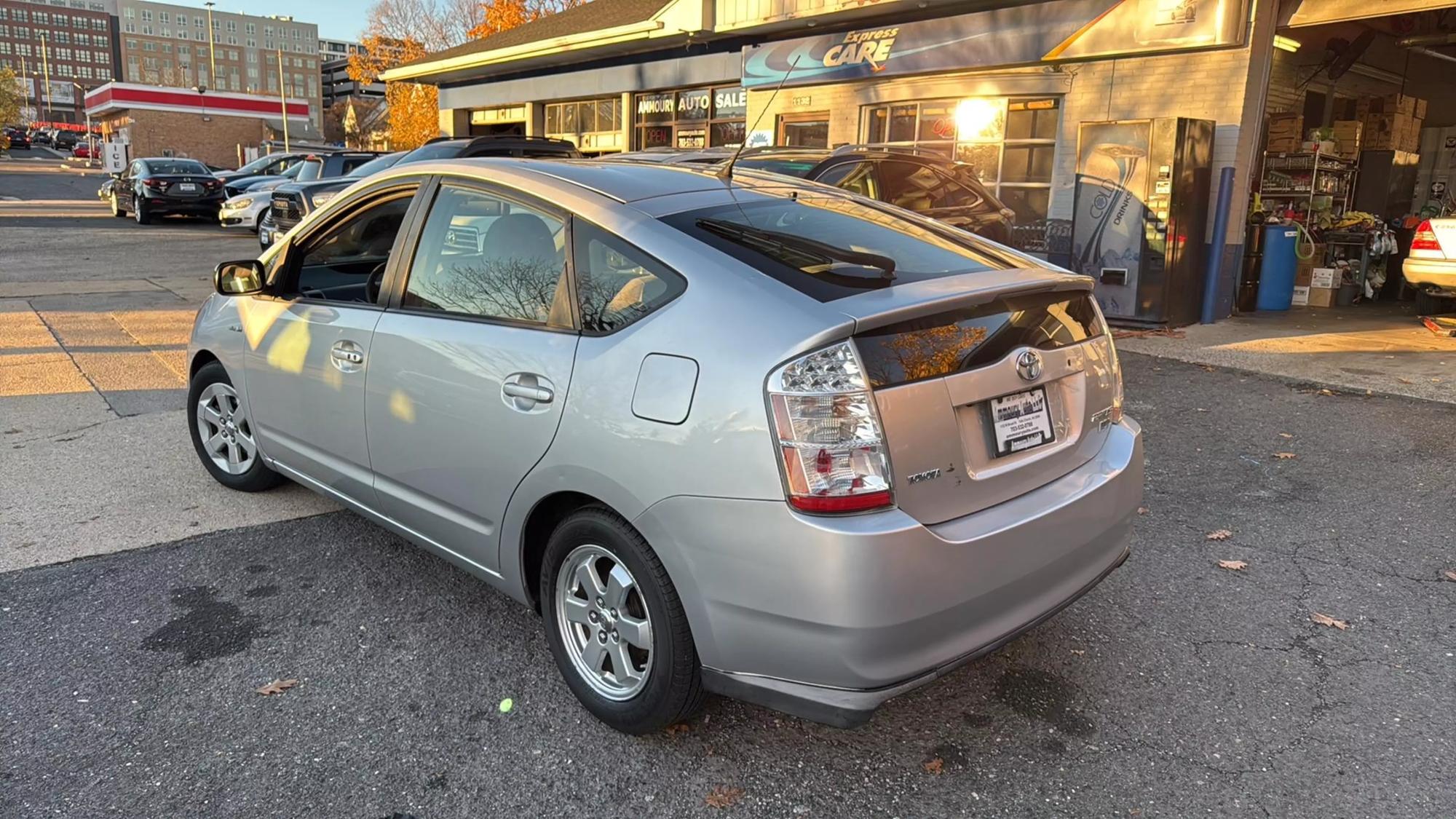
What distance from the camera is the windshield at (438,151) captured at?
1156cm

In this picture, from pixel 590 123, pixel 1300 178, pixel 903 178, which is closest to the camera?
pixel 903 178

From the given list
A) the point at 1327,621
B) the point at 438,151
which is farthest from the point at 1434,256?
the point at 438,151

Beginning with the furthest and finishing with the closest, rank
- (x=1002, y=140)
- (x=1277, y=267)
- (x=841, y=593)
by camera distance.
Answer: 1. (x=1002, y=140)
2. (x=1277, y=267)
3. (x=841, y=593)

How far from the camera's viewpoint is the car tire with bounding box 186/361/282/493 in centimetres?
457

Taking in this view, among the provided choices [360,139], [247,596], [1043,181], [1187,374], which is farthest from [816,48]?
[360,139]

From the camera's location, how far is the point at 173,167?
2320 cm

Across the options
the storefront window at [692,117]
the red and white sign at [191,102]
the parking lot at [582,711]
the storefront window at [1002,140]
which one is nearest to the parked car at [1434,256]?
the storefront window at [1002,140]

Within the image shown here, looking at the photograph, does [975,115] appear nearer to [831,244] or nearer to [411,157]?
[411,157]

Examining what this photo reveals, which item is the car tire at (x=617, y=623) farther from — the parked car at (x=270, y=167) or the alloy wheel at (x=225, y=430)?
the parked car at (x=270, y=167)

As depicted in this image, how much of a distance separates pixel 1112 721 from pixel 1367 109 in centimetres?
1533

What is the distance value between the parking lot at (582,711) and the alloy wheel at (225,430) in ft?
0.62

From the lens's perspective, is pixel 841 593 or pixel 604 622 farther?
pixel 604 622

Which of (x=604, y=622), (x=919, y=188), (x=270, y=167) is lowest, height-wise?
(x=604, y=622)

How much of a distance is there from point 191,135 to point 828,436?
67386 millimetres
